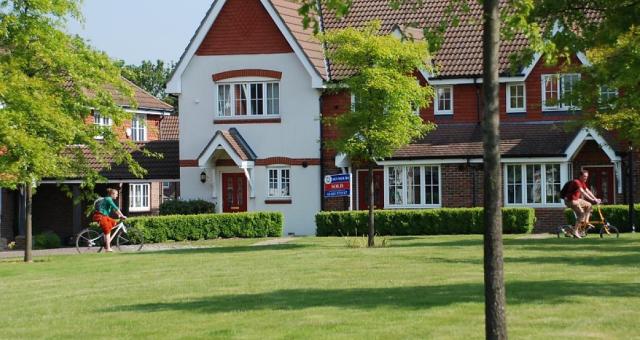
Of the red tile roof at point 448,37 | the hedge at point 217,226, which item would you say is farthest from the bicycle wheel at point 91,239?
the red tile roof at point 448,37

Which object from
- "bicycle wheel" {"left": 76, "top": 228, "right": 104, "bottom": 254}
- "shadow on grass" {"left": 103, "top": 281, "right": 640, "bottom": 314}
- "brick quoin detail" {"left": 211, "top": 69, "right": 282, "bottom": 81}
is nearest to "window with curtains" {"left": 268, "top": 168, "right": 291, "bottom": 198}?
"brick quoin detail" {"left": 211, "top": 69, "right": 282, "bottom": 81}

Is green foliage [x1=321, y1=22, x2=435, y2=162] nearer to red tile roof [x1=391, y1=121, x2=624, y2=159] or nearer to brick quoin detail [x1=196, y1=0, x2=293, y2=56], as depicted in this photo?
red tile roof [x1=391, y1=121, x2=624, y2=159]

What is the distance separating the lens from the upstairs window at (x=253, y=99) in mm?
44094

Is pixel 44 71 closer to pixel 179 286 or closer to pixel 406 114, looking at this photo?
pixel 406 114

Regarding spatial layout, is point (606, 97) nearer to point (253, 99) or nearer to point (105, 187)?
point (253, 99)

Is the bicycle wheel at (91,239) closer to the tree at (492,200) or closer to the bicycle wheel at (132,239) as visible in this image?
the bicycle wheel at (132,239)

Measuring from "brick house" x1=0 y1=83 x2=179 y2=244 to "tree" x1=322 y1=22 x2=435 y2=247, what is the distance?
1518 cm

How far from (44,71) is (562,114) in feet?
64.8

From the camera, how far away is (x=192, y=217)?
39031 millimetres

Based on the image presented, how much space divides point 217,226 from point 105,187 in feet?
34.2

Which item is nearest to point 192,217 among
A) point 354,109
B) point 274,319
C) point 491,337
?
point 354,109

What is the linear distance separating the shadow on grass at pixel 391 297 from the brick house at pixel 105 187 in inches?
1086

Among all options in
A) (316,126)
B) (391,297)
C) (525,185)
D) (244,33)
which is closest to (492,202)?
(391,297)

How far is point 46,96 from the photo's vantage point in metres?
27.9
